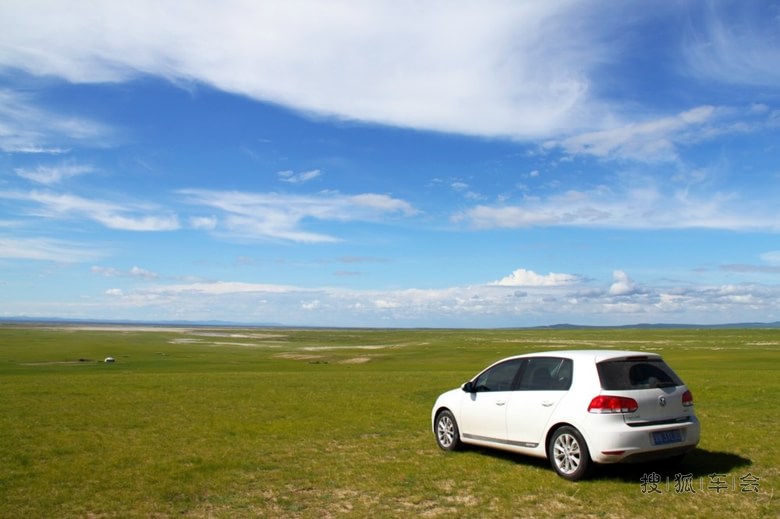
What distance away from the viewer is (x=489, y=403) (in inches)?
465

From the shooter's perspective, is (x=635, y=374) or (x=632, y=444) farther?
(x=635, y=374)

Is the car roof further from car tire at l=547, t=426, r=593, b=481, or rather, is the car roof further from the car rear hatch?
car tire at l=547, t=426, r=593, b=481

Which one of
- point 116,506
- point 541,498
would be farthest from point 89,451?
point 541,498

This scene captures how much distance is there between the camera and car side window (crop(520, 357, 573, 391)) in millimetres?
10539

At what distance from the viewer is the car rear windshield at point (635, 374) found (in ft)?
32.7

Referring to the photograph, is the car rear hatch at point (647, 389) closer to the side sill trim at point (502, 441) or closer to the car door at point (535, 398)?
the car door at point (535, 398)

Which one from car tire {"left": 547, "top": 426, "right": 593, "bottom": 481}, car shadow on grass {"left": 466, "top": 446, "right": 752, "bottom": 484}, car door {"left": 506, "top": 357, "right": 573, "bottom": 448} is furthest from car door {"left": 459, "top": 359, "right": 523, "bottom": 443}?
car tire {"left": 547, "top": 426, "right": 593, "bottom": 481}

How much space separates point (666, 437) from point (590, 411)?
1.29 meters

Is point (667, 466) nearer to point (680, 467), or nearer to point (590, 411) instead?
point (680, 467)

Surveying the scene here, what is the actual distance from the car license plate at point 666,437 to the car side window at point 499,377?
8.70 feet

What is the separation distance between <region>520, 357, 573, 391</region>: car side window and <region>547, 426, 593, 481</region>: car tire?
750mm

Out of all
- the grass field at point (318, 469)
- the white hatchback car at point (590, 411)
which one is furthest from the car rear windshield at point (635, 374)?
the grass field at point (318, 469)

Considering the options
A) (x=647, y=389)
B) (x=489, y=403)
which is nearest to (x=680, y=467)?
(x=647, y=389)

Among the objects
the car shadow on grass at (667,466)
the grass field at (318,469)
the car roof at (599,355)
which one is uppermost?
the car roof at (599,355)
